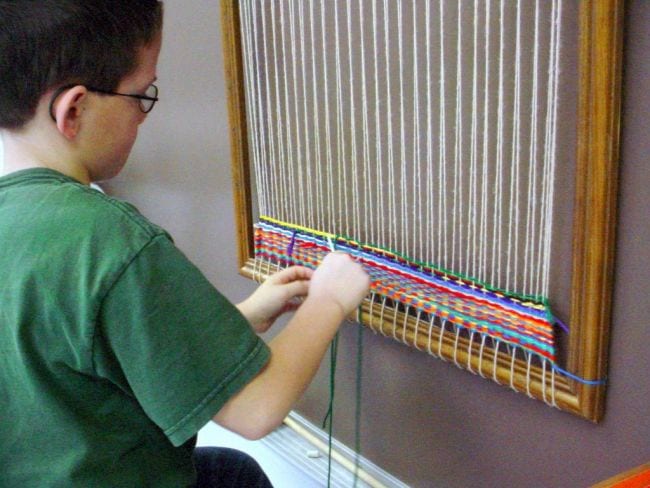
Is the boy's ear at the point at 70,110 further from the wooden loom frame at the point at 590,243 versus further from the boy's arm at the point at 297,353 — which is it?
the wooden loom frame at the point at 590,243

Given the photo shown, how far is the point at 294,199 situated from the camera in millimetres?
1197

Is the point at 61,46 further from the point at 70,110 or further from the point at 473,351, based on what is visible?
the point at 473,351

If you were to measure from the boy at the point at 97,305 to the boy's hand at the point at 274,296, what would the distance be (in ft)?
0.63

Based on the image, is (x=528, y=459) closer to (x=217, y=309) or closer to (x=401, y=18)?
(x=217, y=309)

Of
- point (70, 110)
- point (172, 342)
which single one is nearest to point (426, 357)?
point (172, 342)

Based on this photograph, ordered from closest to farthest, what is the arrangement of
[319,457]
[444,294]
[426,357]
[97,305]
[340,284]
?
[97,305] < [340,284] < [444,294] < [426,357] < [319,457]

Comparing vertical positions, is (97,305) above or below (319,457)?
above

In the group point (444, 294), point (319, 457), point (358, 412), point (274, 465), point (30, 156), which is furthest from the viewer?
point (274, 465)

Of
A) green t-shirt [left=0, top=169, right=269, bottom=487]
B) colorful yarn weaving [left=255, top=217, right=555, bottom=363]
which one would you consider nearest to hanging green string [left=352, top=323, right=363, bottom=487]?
colorful yarn weaving [left=255, top=217, right=555, bottom=363]

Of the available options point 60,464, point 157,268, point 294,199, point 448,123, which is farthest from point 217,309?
point 294,199

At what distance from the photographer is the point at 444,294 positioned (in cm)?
94

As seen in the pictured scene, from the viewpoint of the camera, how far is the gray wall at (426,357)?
72 centimetres

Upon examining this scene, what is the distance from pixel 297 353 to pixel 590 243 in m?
0.33

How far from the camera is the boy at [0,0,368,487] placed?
619mm
